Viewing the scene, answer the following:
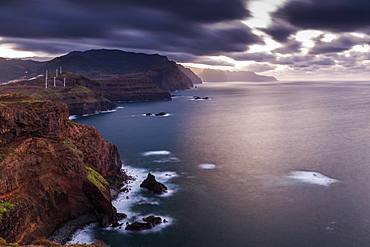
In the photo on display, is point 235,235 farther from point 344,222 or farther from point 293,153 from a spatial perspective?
point 293,153

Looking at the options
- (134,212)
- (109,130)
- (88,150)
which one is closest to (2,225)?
(134,212)

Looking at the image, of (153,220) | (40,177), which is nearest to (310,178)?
(153,220)

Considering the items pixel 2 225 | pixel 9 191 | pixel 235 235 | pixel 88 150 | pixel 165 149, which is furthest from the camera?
pixel 165 149

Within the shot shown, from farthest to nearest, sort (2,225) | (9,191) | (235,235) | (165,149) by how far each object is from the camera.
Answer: (165,149) < (235,235) < (9,191) < (2,225)

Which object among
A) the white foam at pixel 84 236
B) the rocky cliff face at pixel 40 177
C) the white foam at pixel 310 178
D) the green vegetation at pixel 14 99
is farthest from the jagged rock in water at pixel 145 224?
the white foam at pixel 310 178

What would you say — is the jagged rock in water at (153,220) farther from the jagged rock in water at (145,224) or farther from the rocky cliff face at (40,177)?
the rocky cliff face at (40,177)

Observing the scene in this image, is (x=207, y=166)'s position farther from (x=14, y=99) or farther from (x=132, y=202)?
(x=14, y=99)

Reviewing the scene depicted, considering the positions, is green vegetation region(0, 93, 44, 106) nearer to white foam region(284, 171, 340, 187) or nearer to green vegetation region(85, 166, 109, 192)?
green vegetation region(85, 166, 109, 192)
